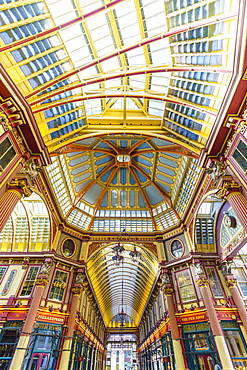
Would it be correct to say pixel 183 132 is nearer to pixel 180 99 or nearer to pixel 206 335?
pixel 180 99

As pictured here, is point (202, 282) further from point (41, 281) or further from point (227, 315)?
point (41, 281)

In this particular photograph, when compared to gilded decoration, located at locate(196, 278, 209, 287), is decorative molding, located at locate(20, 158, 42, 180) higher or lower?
higher

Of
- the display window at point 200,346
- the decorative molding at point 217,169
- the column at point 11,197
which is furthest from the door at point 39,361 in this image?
the decorative molding at point 217,169

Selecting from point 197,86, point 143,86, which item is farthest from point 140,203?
point 197,86

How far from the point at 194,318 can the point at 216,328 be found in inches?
96.2

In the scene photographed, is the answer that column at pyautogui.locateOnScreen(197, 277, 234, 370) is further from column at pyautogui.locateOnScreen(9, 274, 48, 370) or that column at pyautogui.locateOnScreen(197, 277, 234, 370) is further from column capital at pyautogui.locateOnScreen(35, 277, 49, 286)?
column capital at pyautogui.locateOnScreen(35, 277, 49, 286)

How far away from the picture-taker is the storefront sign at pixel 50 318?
18.2 meters

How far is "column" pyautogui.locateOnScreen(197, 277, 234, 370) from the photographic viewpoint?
15.1 m

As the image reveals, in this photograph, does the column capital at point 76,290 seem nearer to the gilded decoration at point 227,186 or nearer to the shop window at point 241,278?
the shop window at point 241,278

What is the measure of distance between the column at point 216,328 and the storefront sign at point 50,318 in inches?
534

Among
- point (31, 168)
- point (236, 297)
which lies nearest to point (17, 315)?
point (31, 168)

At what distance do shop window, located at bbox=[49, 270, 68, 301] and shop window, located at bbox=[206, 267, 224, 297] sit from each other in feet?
49.8

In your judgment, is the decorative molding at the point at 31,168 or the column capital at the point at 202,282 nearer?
the decorative molding at the point at 31,168

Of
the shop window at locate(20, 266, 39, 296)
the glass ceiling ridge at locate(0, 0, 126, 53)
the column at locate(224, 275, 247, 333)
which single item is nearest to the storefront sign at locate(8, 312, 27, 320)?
the shop window at locate(20, 266, 39, 296)
